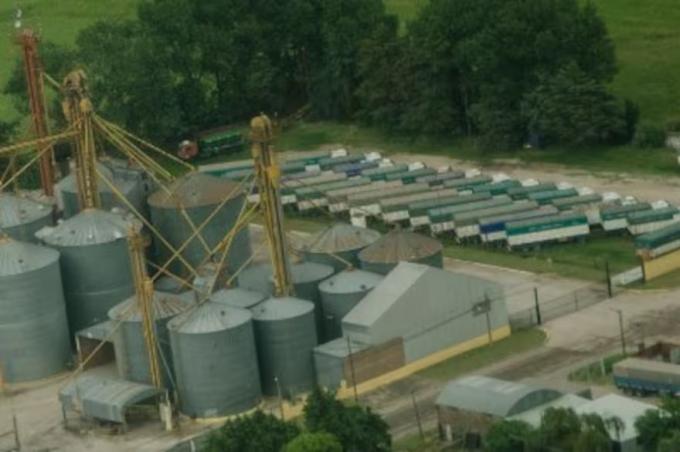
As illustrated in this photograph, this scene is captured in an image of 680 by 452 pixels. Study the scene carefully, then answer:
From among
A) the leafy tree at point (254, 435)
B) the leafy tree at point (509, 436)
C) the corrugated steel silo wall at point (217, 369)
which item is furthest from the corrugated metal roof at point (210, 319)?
the leafy tree at point (509, 436)

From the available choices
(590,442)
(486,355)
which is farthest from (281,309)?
(590,442)

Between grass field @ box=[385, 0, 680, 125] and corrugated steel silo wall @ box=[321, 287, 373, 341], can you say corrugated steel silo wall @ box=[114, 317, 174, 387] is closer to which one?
corrugated steel silo wall @ box=[321, 287, 373, 341]

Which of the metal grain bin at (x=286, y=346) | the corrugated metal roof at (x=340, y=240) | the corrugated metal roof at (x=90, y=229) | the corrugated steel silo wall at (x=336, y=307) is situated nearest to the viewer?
the metal grain bin at (x=286, y=346)

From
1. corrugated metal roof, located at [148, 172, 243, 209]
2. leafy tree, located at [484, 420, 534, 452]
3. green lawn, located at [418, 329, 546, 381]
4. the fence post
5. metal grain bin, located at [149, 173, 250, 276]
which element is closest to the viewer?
leafy tree, located at [484, 420, 534, 452]

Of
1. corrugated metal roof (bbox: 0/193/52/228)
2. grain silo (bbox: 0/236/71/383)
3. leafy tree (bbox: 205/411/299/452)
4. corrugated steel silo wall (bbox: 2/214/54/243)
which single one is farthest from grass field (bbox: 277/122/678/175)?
leafy tree (bbox: 205/411/299/452)

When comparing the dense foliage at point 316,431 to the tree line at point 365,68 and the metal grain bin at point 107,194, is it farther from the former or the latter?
the tree line at point 365,68

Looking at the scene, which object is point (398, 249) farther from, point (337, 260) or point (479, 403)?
point (479, 403)
